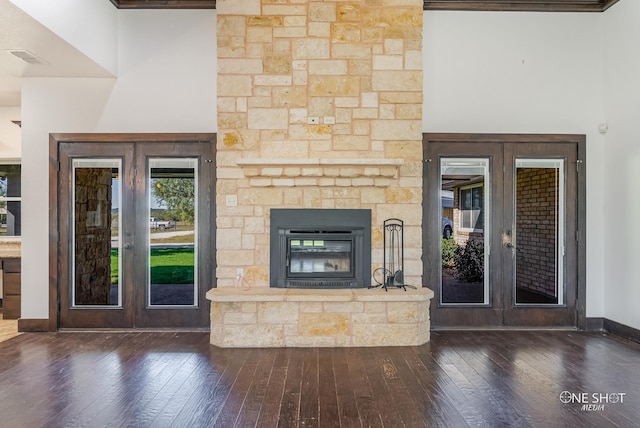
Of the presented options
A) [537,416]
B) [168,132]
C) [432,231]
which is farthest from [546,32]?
[168,132]

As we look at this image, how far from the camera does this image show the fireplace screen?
14.0ft

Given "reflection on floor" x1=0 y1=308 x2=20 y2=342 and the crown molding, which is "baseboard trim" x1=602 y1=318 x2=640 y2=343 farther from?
"reflection on floor" x1=0 y1=308 x2=20 y2=342

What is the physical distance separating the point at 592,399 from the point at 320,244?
2.56 meters

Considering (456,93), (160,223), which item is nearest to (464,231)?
(456,93)

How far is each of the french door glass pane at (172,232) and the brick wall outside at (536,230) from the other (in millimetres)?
3632

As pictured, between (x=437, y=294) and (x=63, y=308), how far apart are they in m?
4.14

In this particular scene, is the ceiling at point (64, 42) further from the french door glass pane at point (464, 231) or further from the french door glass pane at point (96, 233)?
the french door glass pane at point (464, 231)

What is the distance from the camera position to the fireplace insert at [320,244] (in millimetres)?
4242

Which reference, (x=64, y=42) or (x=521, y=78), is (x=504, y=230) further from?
(x=64, y=42)

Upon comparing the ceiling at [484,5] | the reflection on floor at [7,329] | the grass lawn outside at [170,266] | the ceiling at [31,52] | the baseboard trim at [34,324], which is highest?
the ceiling at [484,5]

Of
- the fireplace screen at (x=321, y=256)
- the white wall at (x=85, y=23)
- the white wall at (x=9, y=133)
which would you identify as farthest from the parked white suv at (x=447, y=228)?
the white wall at (x=9, y=133)

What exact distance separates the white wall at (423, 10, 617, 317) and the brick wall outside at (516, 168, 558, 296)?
409 mm

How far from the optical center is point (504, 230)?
15.1 feet

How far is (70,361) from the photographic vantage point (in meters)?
3.59
